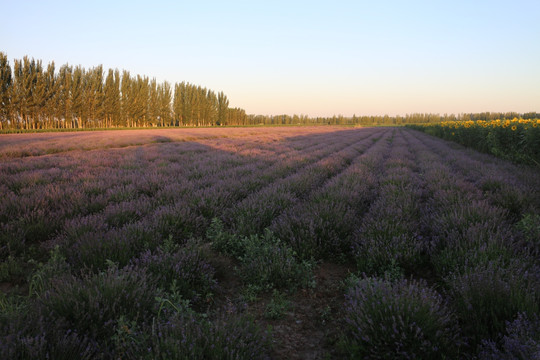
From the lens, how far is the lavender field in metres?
1.53

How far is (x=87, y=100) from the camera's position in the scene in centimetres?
4991

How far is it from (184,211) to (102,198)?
1867mm

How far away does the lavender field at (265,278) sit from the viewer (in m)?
1.53

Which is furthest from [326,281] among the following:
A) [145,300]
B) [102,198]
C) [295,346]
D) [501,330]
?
[102,198]

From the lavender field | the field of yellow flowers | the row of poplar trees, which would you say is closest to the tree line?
the row of poplar trees

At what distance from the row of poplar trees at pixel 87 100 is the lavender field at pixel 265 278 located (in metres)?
48.8

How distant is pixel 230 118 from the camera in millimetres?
100250

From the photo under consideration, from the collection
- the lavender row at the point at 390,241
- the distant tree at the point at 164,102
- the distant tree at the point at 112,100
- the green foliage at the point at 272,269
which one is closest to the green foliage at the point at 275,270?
the green foliage at the point at 272,269

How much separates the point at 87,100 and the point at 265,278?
60.2 m

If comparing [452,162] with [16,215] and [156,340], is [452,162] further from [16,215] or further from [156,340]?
[16,215]

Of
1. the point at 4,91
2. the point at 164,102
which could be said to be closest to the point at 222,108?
the point at 164,102

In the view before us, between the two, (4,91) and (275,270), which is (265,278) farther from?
(4,91)

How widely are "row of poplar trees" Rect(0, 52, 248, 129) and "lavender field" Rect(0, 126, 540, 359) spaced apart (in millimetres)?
48827

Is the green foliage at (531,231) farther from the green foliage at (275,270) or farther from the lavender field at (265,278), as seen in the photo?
the green foliage at (275,270)
